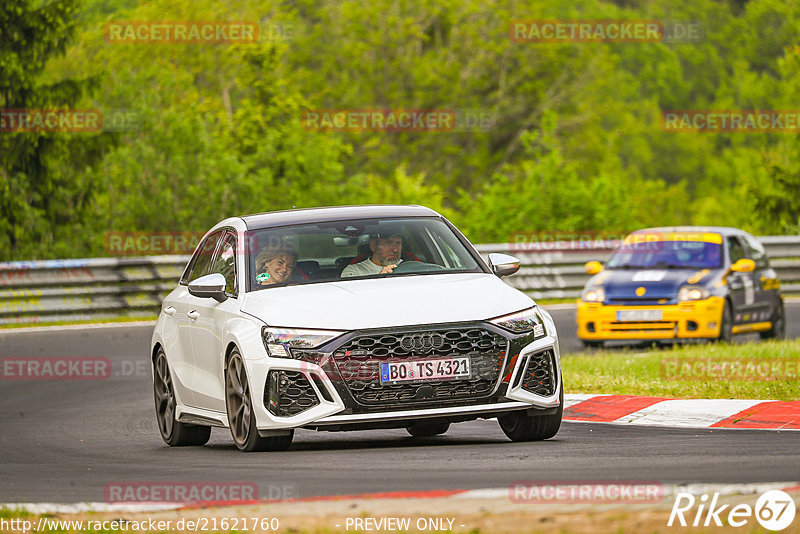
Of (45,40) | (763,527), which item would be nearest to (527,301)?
(763,527)

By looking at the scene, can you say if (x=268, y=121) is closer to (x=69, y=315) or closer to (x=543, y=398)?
(x=69, y=315)

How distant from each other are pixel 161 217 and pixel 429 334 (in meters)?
23.6

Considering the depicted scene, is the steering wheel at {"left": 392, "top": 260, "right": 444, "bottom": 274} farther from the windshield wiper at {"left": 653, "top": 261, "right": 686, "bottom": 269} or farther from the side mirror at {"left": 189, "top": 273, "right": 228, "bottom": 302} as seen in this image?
the windshield wiper at {"left": 653, "top": 261, "right": 686, "bottom": 269}

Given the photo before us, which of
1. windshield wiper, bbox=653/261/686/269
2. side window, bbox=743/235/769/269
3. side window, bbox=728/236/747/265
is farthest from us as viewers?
side window, bbox=743/235/769/269

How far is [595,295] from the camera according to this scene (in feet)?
64.5

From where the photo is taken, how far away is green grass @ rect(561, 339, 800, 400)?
1253cm

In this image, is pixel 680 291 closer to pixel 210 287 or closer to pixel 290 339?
pixel 210 287

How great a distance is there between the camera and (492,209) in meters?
34.3

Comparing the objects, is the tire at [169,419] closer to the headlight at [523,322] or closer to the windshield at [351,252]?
the windshield at [351,252]

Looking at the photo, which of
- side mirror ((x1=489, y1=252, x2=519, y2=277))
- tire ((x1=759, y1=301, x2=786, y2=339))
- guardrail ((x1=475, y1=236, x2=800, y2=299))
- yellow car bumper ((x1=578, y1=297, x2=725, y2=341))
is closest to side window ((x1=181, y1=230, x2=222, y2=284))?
side mirror ((x1=489, y1=252, x2=519, y2=277))

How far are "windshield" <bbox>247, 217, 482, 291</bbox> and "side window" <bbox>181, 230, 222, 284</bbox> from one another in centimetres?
96

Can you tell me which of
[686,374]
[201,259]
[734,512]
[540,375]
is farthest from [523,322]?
[686,374]

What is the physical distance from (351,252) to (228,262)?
887mm

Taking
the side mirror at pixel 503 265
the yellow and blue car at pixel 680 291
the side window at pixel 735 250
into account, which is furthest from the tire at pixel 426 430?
the side window at pixel 735 250
